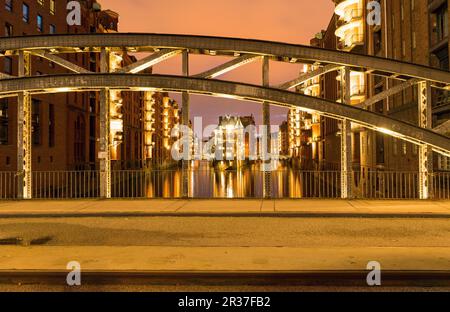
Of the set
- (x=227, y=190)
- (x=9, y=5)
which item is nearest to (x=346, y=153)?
(x=9, y=5)

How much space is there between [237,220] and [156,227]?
261 centimetres

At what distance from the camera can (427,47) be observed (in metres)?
30.6

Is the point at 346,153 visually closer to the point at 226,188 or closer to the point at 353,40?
the point at 353,40

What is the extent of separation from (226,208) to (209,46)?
6.75 metres

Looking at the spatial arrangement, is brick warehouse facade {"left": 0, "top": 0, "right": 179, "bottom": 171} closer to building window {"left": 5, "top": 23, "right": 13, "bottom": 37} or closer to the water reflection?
building window {"left": 5, "top": 23, "right": 13, "bottom": 37}

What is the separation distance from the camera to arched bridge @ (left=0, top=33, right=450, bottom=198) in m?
16.2

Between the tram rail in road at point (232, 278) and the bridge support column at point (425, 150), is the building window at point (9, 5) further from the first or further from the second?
the tram rail in road at point (232, 278)

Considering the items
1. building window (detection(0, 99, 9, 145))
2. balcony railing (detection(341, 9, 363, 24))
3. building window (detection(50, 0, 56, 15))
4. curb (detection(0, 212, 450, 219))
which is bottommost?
curb (detection(0, 212, 450, 219))

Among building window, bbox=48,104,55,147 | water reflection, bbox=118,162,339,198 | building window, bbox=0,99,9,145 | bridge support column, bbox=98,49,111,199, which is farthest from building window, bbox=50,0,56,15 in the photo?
bridge support column, bbox=98,49,111,199

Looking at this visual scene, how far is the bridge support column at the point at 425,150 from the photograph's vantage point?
52.9 ft

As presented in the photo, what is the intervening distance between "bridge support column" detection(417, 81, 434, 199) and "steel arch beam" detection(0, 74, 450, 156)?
0.44 metres

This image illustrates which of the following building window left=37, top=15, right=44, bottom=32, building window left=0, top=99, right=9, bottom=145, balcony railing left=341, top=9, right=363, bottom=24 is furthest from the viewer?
balcony railing left=341, top=9, right=363, bottom=24
